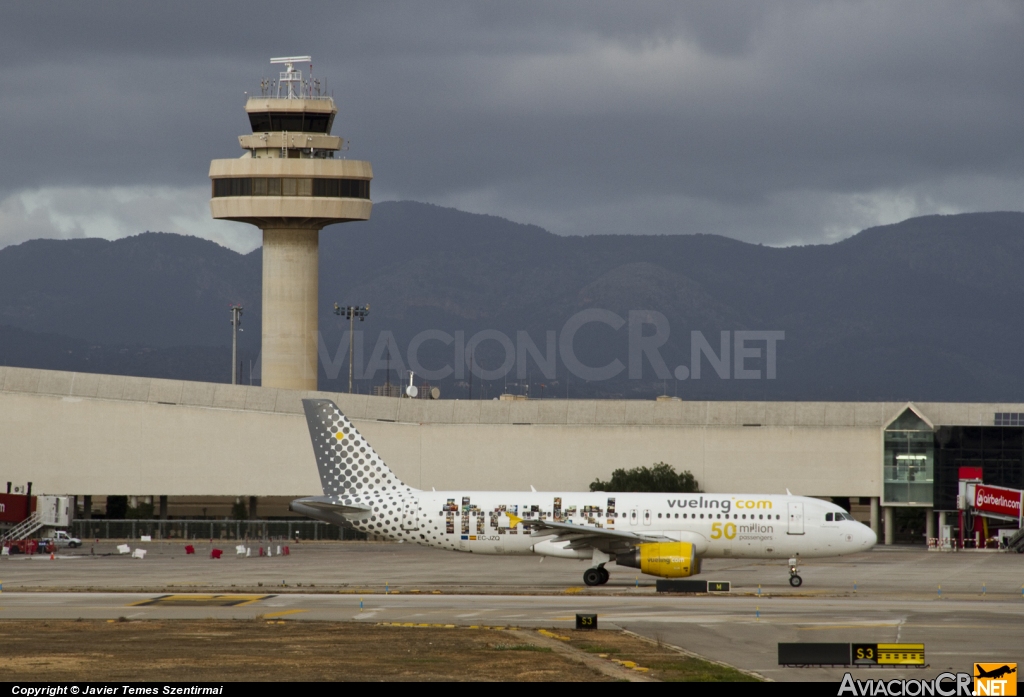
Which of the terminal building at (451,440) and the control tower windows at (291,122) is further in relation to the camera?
the control tower windows at (291,122)

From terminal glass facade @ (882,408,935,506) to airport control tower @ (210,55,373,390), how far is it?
51992mm

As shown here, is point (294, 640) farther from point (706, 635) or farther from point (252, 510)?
point (252, 510)

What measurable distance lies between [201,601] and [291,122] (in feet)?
275

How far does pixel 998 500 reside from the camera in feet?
304

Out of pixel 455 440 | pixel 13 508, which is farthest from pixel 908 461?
pixel 13 508

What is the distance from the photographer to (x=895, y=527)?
352 feet

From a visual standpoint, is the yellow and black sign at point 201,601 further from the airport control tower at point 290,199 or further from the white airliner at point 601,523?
the airport control tower at point 290,199

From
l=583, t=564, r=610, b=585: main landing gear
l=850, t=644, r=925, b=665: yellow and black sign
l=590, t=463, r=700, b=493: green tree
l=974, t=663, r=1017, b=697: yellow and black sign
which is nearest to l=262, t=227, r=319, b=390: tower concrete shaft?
l=590, t=463, r=700, b=493: green tree

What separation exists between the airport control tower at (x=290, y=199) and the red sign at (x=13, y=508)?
37350 mm

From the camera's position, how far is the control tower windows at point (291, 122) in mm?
126375

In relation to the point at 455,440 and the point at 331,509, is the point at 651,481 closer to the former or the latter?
the point at 455,440

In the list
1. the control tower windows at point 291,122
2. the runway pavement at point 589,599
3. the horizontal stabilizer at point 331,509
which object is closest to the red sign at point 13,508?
the runway pavement at point 589,599

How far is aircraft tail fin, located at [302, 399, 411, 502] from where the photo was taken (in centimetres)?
5906

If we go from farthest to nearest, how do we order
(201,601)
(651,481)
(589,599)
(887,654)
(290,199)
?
(290,199)
(651,481)
(589,599)
(201,601)
(887,654)
